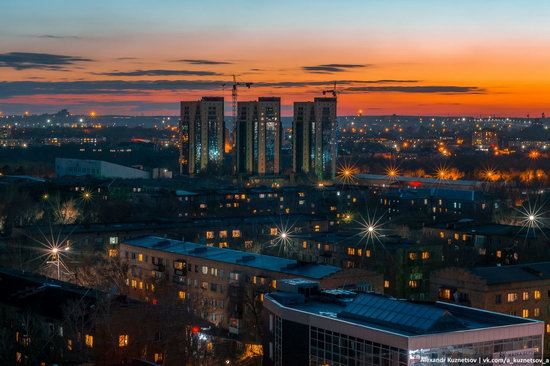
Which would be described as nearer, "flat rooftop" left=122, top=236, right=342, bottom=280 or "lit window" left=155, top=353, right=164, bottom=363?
"lit window" left=155, top=353, right=164, bottom=363

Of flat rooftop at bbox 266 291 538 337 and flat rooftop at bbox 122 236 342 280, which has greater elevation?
flat rooftop at bbox 266 291 538 337

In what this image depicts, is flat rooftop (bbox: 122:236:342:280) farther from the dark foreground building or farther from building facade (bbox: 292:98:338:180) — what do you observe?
building facade (bbox: 292:98:338:180)

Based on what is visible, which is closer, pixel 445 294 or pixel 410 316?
pixel 410 316

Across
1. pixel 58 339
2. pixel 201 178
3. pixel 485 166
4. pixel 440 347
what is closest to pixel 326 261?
pixel 58 339

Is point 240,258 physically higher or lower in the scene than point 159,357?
higher

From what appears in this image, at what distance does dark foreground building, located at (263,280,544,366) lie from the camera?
44.3ft

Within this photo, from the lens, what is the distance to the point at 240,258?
23.6 meters

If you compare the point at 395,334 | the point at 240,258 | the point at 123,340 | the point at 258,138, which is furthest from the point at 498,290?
the point at 258,138

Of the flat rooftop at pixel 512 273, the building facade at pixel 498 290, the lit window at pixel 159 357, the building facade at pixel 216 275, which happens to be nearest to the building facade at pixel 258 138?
the building facade at pixel 216 275

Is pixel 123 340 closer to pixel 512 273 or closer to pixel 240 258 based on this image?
pixel 240 258

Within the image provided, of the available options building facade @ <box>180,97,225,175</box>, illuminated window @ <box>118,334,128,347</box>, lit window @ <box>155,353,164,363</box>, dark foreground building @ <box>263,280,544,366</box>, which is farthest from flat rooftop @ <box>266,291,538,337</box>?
building facade @ <box>180,97,225,175</box>

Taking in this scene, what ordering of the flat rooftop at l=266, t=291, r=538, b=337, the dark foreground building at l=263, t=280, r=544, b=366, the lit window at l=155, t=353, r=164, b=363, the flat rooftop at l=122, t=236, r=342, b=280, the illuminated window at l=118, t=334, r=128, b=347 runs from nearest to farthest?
the dark foreground building at l=263, t=280, r=544, b=366
the flat rooftop at l=266, t=291, r=538, b=337
the illuminated window at l=118, t=334, r=128, b=347
the lit window at l=155, t=353, r=164, b=363
the flat rooftop at l=122, t=236, r=342, b=280

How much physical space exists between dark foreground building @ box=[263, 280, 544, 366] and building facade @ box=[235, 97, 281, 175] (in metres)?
46.5

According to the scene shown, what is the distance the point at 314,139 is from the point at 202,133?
266 inches
